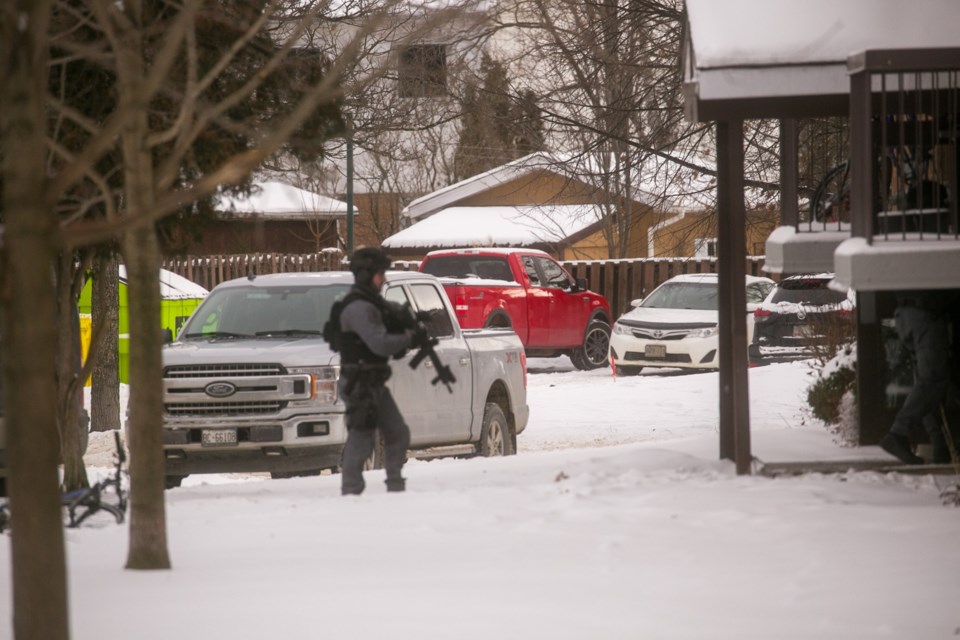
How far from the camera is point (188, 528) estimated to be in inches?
308

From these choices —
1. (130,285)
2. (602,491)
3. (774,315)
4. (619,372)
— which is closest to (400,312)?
(602,491)

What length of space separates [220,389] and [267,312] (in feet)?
4.62

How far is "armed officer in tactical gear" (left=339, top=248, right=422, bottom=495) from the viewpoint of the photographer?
9.05 m

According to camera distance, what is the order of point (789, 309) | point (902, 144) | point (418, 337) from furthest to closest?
point (789, 309) < point (418, 337) < point (902, 144)

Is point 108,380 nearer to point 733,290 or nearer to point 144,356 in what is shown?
point 733,290

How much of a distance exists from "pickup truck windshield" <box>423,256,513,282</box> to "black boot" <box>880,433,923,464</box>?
13311 millimetres

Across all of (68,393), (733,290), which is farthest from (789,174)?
(68,393)

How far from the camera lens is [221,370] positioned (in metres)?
10.9

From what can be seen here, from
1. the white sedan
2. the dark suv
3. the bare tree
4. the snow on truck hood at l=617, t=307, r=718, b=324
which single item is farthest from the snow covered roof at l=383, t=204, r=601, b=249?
the bare tree

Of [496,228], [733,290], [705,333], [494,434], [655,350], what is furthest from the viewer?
[496,228]

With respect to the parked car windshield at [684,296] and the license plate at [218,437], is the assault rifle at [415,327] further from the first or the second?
the parked car windshield at [684,296]

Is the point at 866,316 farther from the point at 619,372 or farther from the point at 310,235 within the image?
the point at 310,235

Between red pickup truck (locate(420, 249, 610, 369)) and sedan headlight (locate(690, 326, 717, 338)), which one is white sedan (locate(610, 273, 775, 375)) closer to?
sedan headlight (locate(690, 326, 717, 338))

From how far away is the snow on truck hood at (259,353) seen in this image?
1075cm
